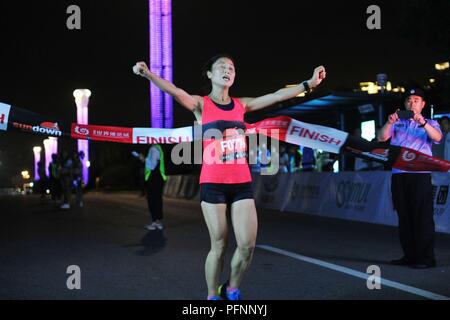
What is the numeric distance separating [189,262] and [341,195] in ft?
26.2

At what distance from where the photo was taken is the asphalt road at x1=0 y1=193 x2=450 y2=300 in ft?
19.3

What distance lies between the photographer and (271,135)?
28.0 ft

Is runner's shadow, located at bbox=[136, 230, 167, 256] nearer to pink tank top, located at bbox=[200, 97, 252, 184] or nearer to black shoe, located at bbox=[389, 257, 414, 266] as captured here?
black shoe, located at bbox=[389, 257, 414, 266]

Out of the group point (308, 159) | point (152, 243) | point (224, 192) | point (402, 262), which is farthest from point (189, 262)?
point (308, 159)

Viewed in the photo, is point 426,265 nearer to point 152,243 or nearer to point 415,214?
point 415,214

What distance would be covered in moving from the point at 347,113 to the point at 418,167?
16235 mm

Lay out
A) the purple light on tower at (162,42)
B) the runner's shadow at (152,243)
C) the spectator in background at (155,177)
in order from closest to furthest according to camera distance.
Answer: the runner's shadow at (152,243)
the spectator in background at (155,177)
the purple light on tower at (162,42)

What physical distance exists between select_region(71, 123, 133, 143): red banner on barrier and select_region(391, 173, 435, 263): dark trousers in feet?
11.3

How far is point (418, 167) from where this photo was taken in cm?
749

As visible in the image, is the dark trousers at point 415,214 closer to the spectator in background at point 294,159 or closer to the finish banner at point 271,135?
the finish banner at point 271,135

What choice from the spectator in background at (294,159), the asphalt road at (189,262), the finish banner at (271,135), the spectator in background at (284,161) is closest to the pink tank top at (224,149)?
→ the asphalt road at (189,262)

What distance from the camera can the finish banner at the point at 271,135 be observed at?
7477mm

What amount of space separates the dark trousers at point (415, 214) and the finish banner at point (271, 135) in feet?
0.54
